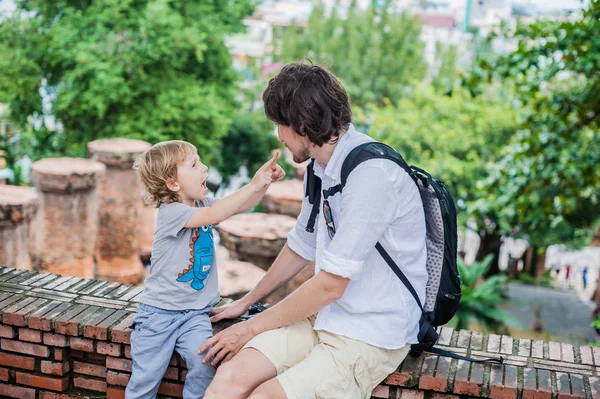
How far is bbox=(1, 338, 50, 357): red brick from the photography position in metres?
2.72

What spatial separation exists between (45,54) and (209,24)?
11.8 feet

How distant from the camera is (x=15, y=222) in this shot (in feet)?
22.8

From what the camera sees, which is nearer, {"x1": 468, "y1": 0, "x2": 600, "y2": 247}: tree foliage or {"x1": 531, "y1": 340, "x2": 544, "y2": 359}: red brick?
{"x1": 531, "y1": 340, "x2": 544, "y2": 359}: red brick

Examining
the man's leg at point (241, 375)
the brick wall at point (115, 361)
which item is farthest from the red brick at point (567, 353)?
the man's leg at point (241, 375)

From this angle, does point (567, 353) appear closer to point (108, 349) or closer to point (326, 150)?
point (326, 150)

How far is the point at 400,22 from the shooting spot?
24266 mm

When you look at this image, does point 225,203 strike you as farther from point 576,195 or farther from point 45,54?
point 45,54

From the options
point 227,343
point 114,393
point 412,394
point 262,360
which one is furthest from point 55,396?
point 412,394

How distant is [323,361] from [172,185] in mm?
813

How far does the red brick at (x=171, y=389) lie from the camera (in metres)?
2.59

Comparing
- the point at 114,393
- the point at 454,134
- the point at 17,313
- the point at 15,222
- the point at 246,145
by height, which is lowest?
the point at 246,145

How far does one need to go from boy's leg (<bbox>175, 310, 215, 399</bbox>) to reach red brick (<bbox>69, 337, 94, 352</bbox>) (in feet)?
1.29

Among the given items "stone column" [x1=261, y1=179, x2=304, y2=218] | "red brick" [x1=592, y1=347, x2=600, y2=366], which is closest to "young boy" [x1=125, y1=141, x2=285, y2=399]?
"red brick" [x1=592, y1=347, x2=600, y2=366]

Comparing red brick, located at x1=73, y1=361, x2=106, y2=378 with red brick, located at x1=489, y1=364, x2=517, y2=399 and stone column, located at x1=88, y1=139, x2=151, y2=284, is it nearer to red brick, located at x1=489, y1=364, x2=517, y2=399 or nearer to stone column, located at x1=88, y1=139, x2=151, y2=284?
red brick, located at x1=489, y1=364, x2=517, y2=399
